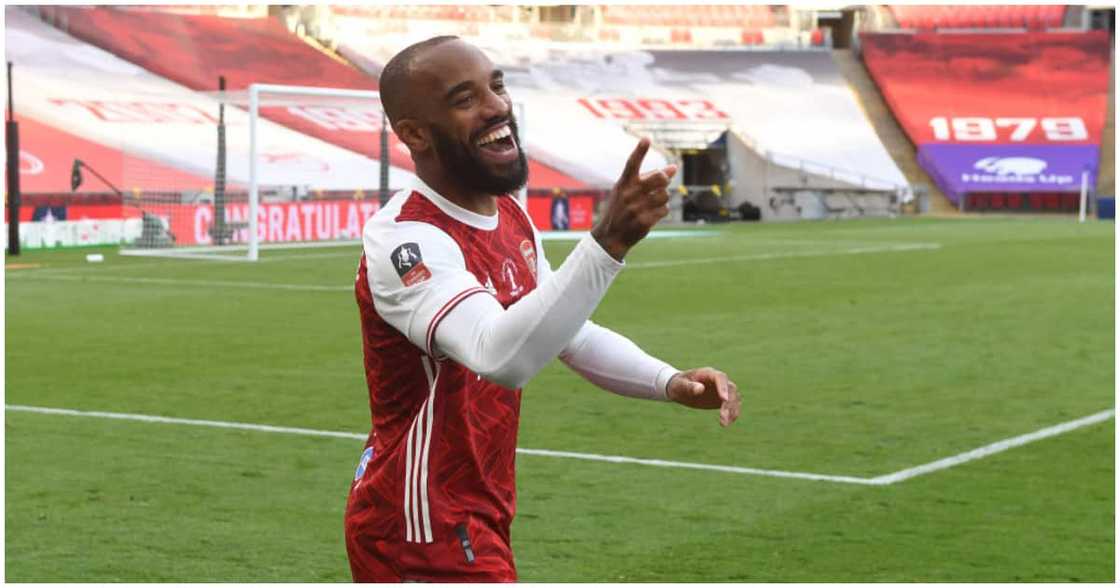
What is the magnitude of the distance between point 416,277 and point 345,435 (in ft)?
22.3

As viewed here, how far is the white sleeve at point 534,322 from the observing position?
10.3 ft

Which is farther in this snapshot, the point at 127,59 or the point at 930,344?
the point at 127,59

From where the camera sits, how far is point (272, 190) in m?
33.3

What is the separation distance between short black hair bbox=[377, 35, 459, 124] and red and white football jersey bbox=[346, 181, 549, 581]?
0.16 m

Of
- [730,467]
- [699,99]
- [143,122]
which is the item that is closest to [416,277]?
[730,467]

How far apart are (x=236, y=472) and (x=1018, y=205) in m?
48.3

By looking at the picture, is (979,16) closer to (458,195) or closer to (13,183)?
(13,183)

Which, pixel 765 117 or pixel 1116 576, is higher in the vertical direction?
pixel 1116 576

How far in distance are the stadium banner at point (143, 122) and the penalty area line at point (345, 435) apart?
2471 centimetres

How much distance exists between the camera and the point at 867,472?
8914 millimetres

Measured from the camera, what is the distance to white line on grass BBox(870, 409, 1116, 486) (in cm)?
880

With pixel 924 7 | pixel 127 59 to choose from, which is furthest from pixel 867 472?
pixel 924 7

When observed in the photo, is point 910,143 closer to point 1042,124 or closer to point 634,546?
point 1042,124

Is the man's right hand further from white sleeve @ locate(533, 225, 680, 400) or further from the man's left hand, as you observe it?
white sleeve @ locate(533, 225, 680, 400)
